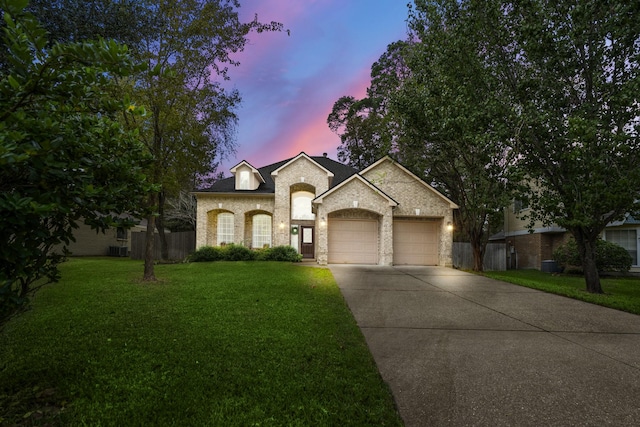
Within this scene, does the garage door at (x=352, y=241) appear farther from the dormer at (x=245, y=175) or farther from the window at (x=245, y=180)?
the window at (x=245, y=180)

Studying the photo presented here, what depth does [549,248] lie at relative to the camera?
68.2 feet

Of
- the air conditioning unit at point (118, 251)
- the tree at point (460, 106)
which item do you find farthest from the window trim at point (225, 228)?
the air conditioning unit at point (118, 251)

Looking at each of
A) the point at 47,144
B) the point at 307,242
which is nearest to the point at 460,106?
the point at 47,144

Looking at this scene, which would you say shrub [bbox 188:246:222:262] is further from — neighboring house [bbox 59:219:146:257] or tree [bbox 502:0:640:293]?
tree [bbox 502:0:640:293]

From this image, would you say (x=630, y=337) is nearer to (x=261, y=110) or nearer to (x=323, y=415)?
(x=323, y=415)

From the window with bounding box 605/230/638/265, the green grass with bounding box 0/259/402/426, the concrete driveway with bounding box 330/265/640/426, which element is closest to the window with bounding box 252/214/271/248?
the concrete driveway with bounding box 330/265/640/426

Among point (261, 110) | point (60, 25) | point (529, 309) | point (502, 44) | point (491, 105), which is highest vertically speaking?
point (261, 110)

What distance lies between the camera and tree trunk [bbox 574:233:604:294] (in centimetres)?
986

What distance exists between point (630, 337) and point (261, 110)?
21458mm

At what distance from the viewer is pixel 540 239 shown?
20.7 m

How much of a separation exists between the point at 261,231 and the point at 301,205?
3.14m

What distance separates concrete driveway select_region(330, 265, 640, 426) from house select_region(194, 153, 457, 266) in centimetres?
961

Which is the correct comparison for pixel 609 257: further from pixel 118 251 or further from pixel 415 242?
pixel 118 251

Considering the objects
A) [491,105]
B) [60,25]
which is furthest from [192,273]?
[491,105]
